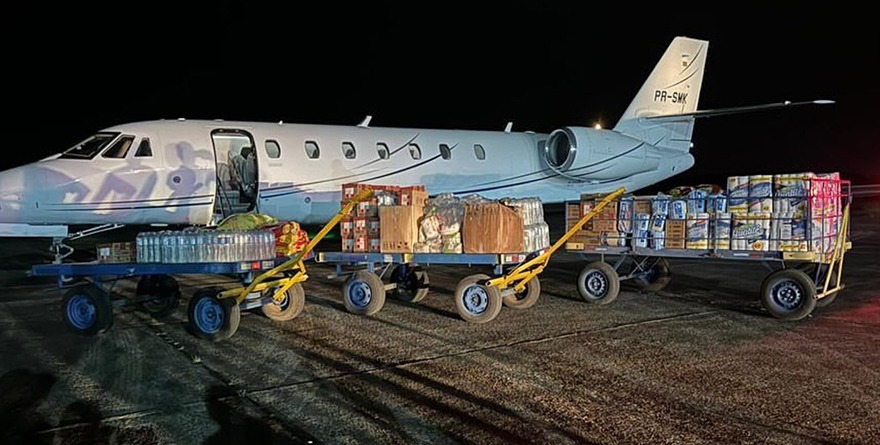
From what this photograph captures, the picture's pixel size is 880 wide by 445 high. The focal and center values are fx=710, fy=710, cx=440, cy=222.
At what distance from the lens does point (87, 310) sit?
7.70 meters

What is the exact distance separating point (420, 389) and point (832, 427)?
110 inches

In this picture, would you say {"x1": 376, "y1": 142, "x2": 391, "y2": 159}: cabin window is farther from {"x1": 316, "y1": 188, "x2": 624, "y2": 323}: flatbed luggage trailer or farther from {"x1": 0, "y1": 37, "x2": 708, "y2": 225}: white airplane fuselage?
{"x1": 316, "y1": 188, "x2": 624, "y2": 323}: flatbed luggage trailer

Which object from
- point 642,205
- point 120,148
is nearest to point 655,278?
point 642,205

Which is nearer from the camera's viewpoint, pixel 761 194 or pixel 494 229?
pixel 494 229

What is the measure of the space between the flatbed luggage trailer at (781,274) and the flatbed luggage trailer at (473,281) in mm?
786

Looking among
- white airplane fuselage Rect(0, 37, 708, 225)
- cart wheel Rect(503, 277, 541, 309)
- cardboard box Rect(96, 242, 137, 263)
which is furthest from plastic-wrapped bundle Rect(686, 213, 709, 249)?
white airplane fuselage Rect(0, 37, 708, 225)

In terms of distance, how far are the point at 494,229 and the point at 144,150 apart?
22.7 ft

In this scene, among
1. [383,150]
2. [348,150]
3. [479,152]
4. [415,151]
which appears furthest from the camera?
[479,152]

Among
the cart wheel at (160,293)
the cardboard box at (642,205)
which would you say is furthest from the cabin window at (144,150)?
the cardboard box at (642,205)

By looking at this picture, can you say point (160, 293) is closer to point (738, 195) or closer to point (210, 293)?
point (210, 293)

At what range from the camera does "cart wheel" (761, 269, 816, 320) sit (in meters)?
7.90

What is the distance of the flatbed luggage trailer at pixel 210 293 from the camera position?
731cm

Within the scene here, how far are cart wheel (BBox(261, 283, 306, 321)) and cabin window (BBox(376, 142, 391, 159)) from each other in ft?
21.8

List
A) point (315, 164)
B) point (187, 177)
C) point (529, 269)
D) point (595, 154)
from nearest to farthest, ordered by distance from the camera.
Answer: point (529, 269) < point (187, 177) < point (315, 164) < point (595, 154)
